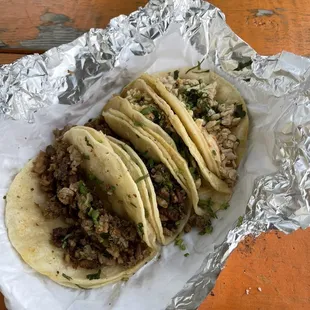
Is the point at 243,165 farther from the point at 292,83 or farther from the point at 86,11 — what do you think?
the point at 86,11

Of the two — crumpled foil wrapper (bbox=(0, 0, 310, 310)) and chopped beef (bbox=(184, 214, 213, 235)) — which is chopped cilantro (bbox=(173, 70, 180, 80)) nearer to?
crumpled foil wrapper (bbox=(0, 0, 310, 310))

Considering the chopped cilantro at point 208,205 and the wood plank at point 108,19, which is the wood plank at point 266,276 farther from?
the wood plank at point 108,19

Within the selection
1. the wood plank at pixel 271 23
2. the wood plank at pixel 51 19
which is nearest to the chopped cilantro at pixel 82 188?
the wood plank at pixel 51 19

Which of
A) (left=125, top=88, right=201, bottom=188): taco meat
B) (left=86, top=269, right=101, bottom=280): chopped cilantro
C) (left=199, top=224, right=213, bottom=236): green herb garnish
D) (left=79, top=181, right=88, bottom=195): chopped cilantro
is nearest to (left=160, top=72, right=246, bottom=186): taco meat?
(left=125, top=88, right=201, bottom=188): taco meat

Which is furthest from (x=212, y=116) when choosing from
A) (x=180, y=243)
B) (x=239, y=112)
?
(x=180, y=243)

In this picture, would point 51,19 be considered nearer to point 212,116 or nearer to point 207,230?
point 212,116
